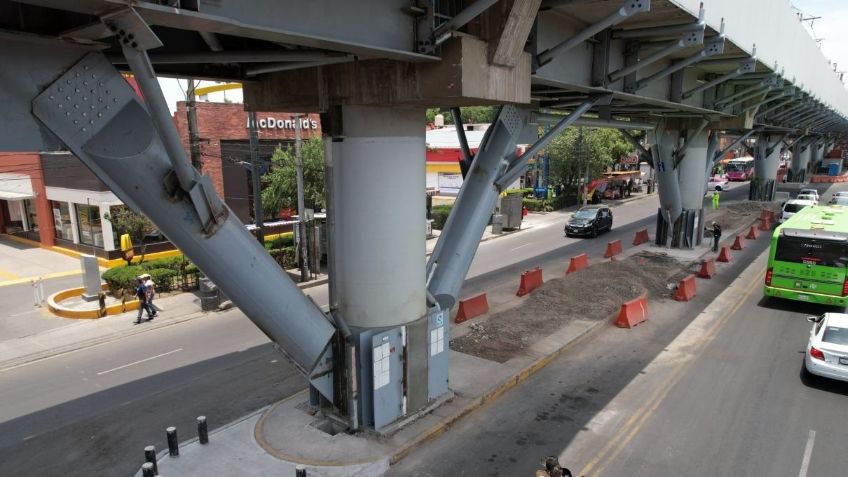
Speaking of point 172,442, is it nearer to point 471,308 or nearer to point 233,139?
point 471,308

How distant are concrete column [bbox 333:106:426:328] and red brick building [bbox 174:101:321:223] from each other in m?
Result: 19.4

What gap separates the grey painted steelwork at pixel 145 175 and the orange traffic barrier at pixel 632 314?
10504 millimetres

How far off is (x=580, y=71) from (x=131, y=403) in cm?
1166

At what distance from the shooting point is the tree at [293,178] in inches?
968

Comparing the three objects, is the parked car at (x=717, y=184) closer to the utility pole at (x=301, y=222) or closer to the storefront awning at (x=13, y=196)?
the utility pole at (x=301, y=222)

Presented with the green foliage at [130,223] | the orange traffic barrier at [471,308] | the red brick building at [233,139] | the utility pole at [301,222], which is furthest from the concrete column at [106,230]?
the orange traffic barrier at [471,308]

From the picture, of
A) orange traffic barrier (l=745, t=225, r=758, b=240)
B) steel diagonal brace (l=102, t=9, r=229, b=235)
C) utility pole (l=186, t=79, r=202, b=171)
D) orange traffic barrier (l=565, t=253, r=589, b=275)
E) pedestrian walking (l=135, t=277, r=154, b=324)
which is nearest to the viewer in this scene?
steel diagonal brace (l=102, t=9, r=229, b=235)

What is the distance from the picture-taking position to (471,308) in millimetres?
15938

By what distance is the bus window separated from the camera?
15203 millimetres

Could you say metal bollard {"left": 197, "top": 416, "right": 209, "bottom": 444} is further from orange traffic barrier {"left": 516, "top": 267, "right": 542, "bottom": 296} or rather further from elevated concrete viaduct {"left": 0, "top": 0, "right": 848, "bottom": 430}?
orange traffic barrier {"left": 516, "top": 267, "right": 542, "bottom": 296}

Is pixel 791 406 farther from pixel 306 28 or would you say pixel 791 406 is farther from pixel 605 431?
pixel 306 28

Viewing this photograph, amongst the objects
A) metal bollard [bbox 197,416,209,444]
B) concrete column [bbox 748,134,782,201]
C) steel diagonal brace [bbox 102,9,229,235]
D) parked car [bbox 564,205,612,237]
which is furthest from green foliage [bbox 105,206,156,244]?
concrete column [bbox 748,134,782,201]

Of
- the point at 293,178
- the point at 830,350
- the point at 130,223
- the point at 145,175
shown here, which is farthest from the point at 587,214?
the point at 145,175

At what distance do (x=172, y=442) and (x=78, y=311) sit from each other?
11088 millimetres
